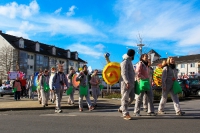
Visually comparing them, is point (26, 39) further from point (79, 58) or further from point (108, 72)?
point (108, 72)

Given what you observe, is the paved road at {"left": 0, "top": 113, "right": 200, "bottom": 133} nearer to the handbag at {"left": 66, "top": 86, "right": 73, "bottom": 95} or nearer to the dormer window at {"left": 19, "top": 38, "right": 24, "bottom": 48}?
the handbag at {"left": 66, "top": 86, "right": 73, "bottom": 95}

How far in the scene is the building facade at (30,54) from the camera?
5633cm

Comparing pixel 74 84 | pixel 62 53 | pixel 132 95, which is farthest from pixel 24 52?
pixel 132 95

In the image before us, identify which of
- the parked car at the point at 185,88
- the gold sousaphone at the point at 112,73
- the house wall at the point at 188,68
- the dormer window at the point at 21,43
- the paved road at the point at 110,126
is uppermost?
the dormer window at the point at 21,43

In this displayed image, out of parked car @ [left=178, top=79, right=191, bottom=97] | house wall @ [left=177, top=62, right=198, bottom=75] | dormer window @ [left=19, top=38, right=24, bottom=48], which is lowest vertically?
parked car @ [left=178, top=79, right=191, bottom=97]

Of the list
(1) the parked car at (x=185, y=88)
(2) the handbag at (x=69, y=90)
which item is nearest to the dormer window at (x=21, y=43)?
(1) the parked car at (x=185, y=88)

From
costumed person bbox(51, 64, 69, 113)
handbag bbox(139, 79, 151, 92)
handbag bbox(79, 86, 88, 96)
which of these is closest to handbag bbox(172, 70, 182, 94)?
handbag bbox(139, 79, 151, 92)

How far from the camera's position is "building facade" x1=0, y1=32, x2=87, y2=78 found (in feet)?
185

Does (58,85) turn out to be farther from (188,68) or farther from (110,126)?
(188,68)

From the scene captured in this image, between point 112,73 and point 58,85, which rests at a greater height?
point 112,73

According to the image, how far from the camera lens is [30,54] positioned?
6456 centimetres

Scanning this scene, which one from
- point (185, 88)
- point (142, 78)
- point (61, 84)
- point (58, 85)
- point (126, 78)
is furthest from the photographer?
point (185, 88)

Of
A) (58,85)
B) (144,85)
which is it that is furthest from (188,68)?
(144,85)

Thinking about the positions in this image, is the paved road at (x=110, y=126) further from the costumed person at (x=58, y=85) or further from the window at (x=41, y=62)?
the window at (x=41, y=62)
